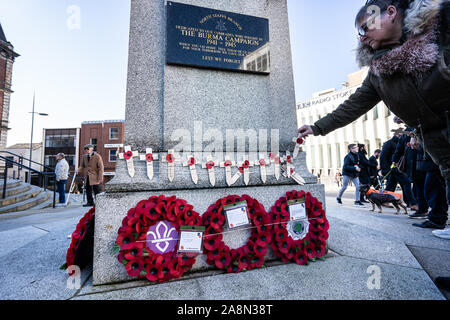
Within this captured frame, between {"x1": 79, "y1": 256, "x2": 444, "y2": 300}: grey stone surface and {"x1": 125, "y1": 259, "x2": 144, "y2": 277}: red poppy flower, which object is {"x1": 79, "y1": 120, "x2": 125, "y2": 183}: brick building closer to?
{"x1": 125, "y1": 259, "x2": 144, "y2": 277}: red poppy flower

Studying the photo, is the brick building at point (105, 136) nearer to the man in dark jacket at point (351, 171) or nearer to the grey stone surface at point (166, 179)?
the man in dark jacket at point (351, 171)

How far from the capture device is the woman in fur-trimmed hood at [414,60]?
1394 millimetres

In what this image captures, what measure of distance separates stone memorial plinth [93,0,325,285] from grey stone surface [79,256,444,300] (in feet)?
1.04

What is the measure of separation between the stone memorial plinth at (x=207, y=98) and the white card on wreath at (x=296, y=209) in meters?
0.16

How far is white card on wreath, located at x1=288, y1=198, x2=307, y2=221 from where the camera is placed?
2221 millimetres

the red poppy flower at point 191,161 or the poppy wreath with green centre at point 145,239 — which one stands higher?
the red poppy flower at point 191,161

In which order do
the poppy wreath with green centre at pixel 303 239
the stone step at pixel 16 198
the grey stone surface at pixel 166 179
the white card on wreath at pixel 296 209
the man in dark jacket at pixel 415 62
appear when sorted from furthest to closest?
the stone step at pixel 16 198 < the white card on wreath at pixel 296 209 < the poppy wreath with green centre at pixel 303 239 < the grey stone surface at pixel 166 179 < the man in dark jacket at pixel 415 62

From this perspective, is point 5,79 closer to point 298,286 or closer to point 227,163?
point 227,163

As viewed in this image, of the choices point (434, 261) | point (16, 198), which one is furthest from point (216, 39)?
point (16, 198)

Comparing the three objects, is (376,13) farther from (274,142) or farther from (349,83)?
(349,83)

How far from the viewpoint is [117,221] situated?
6.11ft

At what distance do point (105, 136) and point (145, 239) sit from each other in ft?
110

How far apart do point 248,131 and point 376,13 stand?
57.3 inches

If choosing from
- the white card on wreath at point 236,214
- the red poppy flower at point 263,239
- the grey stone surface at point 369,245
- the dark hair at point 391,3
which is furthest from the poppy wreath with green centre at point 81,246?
the dark hair at point 391,3
